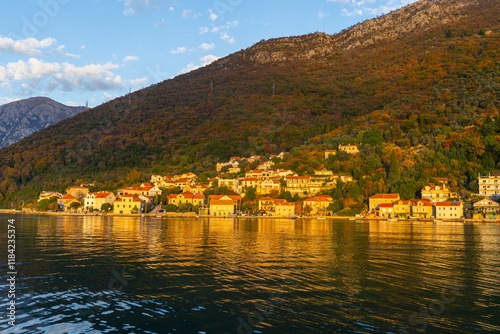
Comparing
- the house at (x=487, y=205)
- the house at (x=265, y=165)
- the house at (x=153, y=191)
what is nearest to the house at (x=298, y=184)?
the house at (x=265, y=165)

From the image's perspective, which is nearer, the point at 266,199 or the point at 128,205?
the point at 266,199

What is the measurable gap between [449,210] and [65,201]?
79862 millimetres

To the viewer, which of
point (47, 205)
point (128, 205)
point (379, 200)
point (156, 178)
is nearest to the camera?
point (379, 200)

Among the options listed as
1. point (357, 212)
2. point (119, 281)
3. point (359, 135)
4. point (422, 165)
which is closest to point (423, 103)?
point (359, 135)

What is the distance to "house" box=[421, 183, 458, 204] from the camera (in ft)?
233

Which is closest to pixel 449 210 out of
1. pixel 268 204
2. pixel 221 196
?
pixel 268 204

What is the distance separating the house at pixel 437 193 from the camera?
71.1 metres

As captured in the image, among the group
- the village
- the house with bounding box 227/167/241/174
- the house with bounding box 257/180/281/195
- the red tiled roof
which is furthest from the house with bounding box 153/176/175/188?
the house with bounding box 257/180/281/195

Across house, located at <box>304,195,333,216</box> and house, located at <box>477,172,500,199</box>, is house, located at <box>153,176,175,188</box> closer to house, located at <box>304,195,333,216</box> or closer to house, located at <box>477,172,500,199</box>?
house, located at <box>304,195,333,216</box>

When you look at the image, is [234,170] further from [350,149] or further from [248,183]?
[350,149]

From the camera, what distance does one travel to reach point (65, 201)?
299 feet

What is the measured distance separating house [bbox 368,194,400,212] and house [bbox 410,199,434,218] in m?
3.36

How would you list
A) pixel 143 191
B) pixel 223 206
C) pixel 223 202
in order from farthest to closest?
pixel 143 191, pixel 223 202, pixel 223 206

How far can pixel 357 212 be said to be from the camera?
239ft
